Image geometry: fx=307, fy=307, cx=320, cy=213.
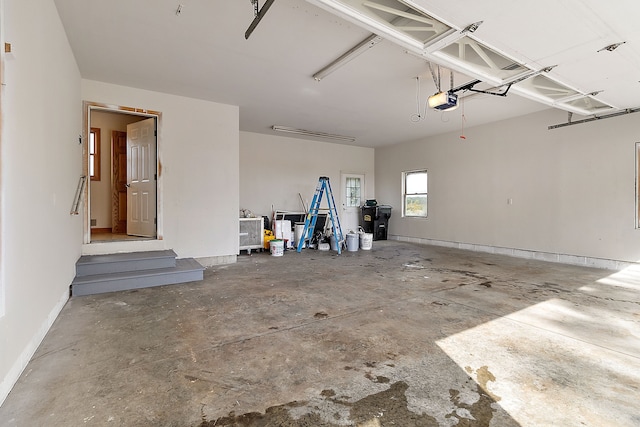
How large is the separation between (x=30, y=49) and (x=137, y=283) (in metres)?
2.86

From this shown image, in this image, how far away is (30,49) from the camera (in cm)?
221

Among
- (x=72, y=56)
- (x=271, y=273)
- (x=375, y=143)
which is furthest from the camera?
(x=375, y=143)

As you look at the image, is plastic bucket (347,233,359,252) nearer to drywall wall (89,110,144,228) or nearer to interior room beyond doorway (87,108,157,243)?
interior room beyond doorway (87,108,157,243)

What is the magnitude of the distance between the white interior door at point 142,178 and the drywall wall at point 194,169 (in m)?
0.25

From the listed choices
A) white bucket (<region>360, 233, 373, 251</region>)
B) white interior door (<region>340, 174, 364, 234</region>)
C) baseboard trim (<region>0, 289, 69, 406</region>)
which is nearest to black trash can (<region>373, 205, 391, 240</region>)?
white interior door (<region>340, 174, 364, 234</region>)

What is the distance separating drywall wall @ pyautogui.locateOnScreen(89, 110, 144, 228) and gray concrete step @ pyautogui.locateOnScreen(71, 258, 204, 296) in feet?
9.95

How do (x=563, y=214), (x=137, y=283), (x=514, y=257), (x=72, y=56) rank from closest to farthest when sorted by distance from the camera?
1. (x=72, y=56)
2. (x=137, y=283)
3. (x=563, y=214)
4. (x=514, y=257)

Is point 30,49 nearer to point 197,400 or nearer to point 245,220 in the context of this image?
point 197,400

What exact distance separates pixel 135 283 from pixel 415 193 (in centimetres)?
729

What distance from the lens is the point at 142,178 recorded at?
18.2 feet

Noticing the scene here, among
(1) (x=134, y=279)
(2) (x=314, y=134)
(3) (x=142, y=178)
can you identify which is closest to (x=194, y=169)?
(3) (x=142, y=178)

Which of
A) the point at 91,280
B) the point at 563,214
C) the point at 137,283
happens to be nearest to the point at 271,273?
the point at 137,283

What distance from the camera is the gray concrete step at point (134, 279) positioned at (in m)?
3.78

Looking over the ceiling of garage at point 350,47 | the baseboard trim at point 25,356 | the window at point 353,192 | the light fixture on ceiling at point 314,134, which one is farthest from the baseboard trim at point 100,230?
the window at point 353,192
